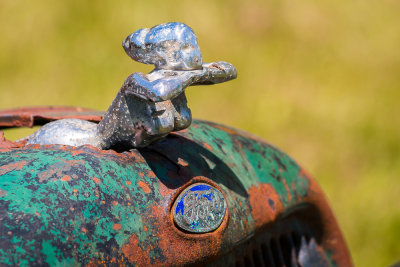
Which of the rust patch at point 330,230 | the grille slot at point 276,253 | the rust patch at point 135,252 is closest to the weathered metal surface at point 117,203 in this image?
the rust patch at point 135,252

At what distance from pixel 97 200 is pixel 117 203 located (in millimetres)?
40

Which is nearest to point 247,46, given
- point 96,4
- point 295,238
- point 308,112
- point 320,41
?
point 320,41

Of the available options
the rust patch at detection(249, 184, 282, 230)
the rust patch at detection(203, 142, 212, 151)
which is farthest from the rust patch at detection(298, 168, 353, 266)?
the rust patch at detection(203, 142, 212, 151)

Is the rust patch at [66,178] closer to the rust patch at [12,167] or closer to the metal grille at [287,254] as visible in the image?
the rust patch at [12,167]

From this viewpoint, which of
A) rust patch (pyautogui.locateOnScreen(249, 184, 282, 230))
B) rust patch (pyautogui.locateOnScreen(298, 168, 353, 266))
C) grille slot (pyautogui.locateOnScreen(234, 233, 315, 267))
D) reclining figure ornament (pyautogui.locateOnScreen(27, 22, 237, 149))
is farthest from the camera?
rust patch (pyautogui.locateOnScreen(298, 168, 353, 266))

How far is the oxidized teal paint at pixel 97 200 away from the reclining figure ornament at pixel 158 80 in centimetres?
6

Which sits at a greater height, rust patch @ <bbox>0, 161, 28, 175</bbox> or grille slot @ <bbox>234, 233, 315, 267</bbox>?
rust patch @ <bbox>0, 161, 28, 175</bbox>

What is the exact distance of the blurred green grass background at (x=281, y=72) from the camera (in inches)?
165

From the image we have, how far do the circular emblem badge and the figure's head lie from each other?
0.82 ft

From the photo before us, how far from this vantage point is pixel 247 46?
551cm

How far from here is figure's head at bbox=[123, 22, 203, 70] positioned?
1.29 metres

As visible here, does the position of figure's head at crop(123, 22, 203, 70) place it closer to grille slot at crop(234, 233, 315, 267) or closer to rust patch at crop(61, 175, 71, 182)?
rust patch at crop(61, 175, 71, 182)

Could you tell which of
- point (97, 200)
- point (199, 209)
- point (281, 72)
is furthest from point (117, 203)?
point (281, 72)

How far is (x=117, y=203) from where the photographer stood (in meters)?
1.25
